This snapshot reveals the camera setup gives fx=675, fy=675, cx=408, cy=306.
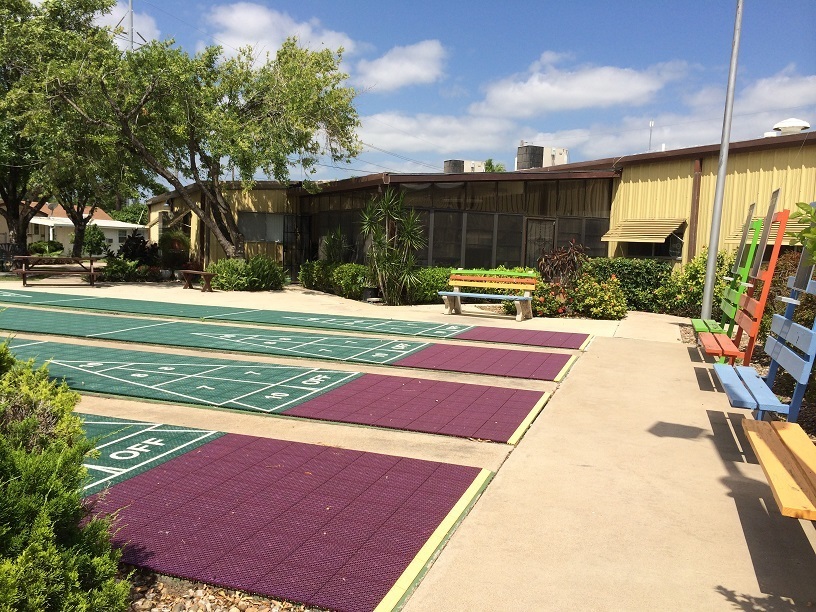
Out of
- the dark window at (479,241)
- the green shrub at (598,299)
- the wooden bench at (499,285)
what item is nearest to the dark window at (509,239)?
the dark window at (479,241)

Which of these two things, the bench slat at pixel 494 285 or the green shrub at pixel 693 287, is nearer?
the green shrub at pixel 693 287

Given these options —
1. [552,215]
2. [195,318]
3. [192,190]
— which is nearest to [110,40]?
[192,190]

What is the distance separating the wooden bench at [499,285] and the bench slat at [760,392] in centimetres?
827

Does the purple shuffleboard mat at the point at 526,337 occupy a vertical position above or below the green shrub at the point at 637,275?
Answer: below

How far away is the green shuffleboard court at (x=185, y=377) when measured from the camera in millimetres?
7301

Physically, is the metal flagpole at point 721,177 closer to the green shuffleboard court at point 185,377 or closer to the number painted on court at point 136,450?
the green shuffleboard court at point 185,377

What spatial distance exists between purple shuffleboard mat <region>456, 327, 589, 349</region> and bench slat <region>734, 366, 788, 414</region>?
5029mm

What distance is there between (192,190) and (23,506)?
2499cm

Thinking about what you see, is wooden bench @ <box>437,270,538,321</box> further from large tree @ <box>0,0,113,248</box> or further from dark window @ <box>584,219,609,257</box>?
large tree @ <box>0,0,113,248</box>

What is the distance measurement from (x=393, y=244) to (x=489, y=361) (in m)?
8.30

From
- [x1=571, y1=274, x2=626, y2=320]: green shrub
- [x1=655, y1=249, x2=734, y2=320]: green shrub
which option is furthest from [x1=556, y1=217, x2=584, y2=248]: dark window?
[x1=571, y1=274, x2=626, y2=320]: green shrub

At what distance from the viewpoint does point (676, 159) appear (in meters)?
17.4

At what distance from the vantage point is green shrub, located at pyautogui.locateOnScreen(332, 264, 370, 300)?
1870 cm

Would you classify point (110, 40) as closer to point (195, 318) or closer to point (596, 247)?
point (195, 318)
